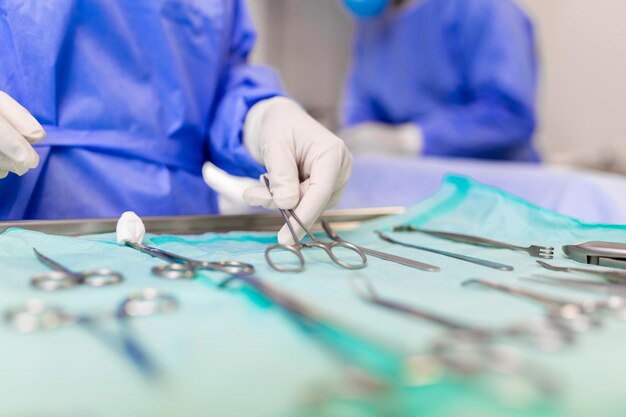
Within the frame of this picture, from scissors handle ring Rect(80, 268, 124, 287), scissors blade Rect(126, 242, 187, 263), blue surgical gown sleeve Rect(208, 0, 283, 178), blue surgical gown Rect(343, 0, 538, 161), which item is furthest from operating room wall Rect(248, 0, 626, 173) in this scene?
scissors handle ring Rect(80, 268, 124, 287)

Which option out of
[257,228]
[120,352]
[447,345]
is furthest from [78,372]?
[257,228]

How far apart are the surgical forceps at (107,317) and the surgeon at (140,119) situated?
0.92 feet

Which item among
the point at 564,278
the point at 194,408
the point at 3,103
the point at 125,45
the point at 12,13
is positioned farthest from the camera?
the point at 125,45

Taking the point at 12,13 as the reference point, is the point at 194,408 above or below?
below

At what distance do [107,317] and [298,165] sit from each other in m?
0.45

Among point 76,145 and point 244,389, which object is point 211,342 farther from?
point 76,145

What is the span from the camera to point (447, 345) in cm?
33

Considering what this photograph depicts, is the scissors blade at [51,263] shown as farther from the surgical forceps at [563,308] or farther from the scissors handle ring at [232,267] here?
the surgical forceps at [563,308]

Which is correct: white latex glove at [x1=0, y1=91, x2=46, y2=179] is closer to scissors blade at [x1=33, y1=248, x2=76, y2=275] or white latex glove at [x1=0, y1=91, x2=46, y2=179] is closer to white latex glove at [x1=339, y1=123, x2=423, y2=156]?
scissors blade at [x1=33, y1=248, x2=76, y2=275]

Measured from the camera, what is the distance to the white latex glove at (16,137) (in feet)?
2.19

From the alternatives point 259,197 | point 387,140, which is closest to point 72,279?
point 259,197

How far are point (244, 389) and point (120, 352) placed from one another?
0.27ft

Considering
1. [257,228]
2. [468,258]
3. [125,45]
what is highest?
[125,45]

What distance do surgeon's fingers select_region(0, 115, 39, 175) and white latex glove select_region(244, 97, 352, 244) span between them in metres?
0.26
